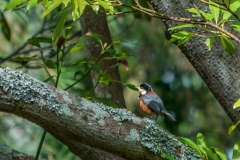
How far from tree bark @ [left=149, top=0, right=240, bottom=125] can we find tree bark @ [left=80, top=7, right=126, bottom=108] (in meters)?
0.65

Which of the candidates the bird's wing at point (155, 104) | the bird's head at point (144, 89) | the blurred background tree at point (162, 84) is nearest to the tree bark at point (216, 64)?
the bird's wing at point (155, 104)

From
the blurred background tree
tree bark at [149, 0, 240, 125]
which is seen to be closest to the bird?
tree bark at [149, 0, 240, 125]

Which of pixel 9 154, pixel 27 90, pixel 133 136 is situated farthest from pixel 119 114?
pixel 9 154

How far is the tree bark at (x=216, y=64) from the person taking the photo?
5.75 feet

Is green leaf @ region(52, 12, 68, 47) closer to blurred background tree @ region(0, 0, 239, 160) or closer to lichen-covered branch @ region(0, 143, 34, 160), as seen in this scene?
lichen-covered branch @ region(0, 143, 34, 160)

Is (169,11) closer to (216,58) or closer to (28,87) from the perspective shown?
(216,58)

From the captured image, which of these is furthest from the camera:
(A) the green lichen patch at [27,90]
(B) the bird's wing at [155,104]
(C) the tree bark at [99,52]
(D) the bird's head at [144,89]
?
(C) the tree bark at [99,52]

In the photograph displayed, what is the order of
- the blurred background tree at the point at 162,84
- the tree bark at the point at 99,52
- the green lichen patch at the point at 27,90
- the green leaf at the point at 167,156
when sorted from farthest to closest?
the blurred background tree at the point at 162,84, the tree bark at the point at 99,52, the green leaf at the point at 167,156, the green lichen patch at the point at 27,90

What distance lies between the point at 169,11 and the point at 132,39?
2.31 meters

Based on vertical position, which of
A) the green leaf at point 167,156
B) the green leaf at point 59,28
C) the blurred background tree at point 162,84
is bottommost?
the blurred background tree at point 162,84

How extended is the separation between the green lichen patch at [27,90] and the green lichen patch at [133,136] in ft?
0.73

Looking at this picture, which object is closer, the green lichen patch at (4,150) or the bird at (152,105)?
the green lichen patch at (4,150)

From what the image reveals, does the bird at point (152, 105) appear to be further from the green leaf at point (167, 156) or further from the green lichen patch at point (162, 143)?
the green leaf at point (167, 156)

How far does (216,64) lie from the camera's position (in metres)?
1.78
